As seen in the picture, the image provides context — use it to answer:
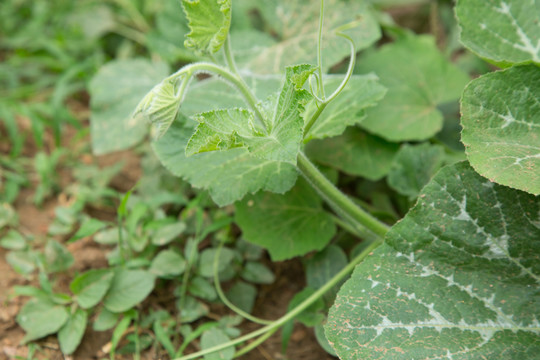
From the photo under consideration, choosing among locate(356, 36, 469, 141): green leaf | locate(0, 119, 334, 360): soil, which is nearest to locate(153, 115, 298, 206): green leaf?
locate(0, 119, 334, 360): soil

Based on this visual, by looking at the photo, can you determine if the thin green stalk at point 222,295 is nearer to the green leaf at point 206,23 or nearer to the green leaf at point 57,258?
the green leaf at point 57,258

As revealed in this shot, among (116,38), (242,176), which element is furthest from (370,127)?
(116,38)

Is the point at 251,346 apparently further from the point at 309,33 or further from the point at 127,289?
the point at 309,33

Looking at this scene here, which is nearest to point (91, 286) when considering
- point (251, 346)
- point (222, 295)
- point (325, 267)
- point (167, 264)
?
point (167, 264)

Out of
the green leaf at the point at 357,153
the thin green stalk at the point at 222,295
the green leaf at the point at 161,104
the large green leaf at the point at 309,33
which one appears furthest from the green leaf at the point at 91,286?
the large green leaf at the point at 309,33

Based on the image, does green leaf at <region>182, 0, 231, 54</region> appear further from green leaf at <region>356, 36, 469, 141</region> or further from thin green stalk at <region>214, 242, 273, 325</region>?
green leaf at <region>356, 36, 469, 141</region>
